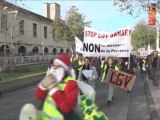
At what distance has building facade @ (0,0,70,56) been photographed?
42.3 m

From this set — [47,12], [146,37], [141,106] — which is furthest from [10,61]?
[146,37]

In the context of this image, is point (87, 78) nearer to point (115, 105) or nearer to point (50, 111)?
point (115, 105)

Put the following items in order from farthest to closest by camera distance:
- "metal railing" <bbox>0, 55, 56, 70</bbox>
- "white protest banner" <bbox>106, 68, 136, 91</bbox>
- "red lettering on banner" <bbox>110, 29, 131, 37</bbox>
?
"metal railing" <bbox>0, 55, 56, 70</bbox> → "red lettering on banner" <bbox>110, 29, 131, 37</bbox> → "white protest banner" <bbox>106, 68, 136, 91</bbox>

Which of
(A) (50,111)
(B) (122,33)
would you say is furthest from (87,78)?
(A) (50,111)

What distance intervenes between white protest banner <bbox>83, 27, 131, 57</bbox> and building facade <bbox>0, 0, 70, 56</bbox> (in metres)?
20.7

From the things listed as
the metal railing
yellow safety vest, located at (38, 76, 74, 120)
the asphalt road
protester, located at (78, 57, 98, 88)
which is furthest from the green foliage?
yellow safety vest, located at (38, 76, 74, 120)

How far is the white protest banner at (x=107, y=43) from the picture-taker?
598 inches

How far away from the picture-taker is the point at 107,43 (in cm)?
1552

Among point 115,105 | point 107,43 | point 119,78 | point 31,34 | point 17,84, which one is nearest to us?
point 115,105

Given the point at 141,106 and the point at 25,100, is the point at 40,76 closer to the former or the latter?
the point at 25,100

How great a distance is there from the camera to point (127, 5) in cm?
1927

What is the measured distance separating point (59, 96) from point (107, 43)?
1058cm

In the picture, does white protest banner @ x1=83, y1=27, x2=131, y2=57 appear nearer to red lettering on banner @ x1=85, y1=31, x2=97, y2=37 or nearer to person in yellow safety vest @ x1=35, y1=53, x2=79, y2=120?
red lettering on banner @ x1=85, y1=31, x2=97, y2=37

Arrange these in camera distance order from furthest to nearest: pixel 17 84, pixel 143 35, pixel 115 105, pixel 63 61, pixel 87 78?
pixel 143 35
pixel 17 84
pixel 115 105
pixel 87 78
pixel 63 61
